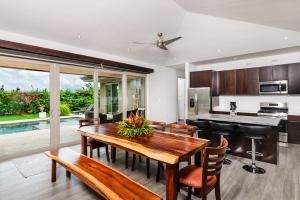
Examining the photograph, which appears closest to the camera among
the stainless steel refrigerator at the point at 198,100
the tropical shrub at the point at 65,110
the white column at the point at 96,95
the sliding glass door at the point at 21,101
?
the sliding glass door at the point at 21,101

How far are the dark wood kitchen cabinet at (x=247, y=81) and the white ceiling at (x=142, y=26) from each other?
2.35ft

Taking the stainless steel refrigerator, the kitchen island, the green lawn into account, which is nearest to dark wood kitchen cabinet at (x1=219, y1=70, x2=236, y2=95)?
the stainless steel refrigerator

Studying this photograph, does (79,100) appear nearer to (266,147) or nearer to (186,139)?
(186,139)

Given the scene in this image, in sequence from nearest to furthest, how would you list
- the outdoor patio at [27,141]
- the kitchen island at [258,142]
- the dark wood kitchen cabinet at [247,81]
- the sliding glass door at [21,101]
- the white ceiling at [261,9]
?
1. the white ceiling at [261,9]
2. the kitchen island at [258,142]
3. the sliding glass door at [21,101]
4. the outdoor patio at [27,141]
5. the dark wood kitchen cabinet at [247,81]

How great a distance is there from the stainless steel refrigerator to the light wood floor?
2773 mm

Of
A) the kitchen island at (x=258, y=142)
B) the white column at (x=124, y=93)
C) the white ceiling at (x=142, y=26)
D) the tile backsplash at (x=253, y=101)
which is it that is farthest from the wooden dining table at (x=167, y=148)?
the tile backsplash at (x=253, y=101)

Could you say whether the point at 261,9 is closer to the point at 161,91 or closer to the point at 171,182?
the point at 171,182

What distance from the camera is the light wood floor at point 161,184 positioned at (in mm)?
2221

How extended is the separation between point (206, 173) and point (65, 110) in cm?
422

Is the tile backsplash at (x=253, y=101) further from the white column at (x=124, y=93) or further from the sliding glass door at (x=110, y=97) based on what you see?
the sliding glass door at (x=110, y=97)

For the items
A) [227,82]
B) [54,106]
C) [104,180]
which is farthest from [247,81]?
[54,106]

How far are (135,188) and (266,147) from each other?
302 centimetres

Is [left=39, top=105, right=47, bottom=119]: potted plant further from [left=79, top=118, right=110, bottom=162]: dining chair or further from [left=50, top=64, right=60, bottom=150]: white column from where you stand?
[left=79, top=118, right=110, bottom=162]: dining chair

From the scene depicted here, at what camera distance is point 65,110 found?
15.1 ft
